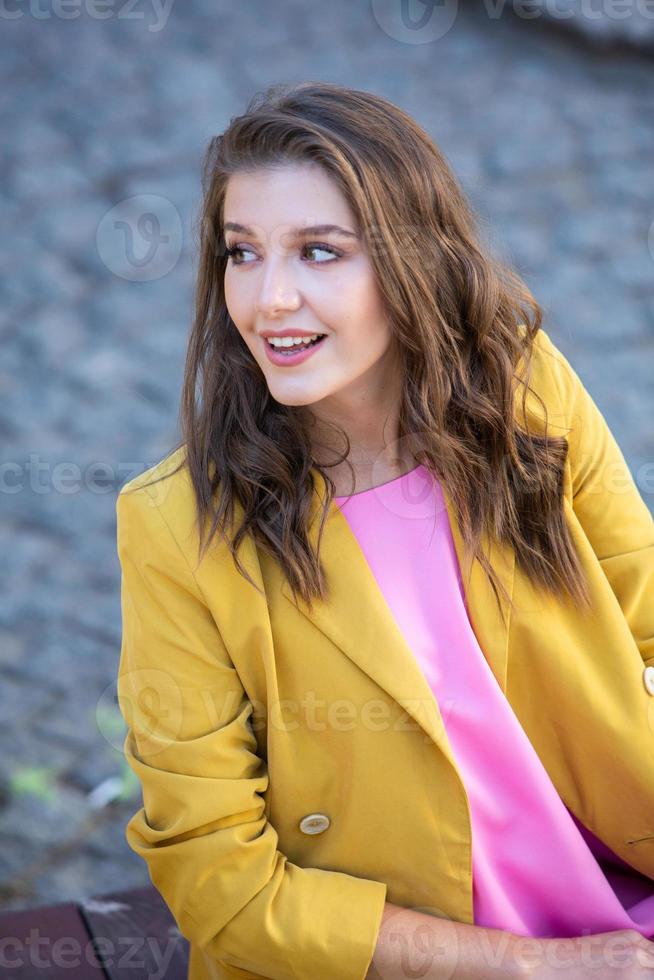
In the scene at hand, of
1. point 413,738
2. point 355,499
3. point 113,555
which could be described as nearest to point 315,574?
point 355,499

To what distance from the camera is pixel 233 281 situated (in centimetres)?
152

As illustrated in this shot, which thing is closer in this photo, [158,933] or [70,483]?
→ [158,933]

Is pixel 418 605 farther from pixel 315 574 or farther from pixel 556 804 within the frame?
Answer: pixel 556 804

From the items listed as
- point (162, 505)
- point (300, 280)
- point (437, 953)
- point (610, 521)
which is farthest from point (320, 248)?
point (437, 953)

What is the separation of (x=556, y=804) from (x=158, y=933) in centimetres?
75

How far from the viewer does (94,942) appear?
1.86m

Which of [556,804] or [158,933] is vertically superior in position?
[556,804]

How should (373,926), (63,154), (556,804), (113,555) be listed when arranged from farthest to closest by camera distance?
(63,154)
(113,555)
(556,804)
(373,926)

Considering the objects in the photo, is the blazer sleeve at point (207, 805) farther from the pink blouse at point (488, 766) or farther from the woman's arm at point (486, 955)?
the pink blouse at point (488, 766)

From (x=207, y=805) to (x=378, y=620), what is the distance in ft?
1.09

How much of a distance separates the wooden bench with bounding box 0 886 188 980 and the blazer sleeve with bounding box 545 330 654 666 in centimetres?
93

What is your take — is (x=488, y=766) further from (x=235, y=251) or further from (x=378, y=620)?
(x=235, y=251)

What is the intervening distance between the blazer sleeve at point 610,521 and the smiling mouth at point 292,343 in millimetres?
444

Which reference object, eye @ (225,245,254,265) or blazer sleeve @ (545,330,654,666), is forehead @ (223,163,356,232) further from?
blazer sleeve @ (545,330,654,666)
